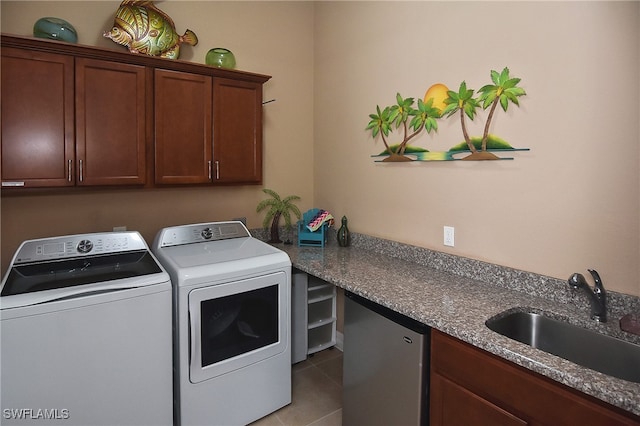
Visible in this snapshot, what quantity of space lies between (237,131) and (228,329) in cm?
132

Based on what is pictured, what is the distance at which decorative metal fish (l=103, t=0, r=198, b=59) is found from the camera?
2104 millimetres

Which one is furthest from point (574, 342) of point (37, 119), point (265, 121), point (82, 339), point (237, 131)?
point (37, 119)

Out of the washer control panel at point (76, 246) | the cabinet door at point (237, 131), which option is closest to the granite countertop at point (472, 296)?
the cabinet door at point (237, 131)

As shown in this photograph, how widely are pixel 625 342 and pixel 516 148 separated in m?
0.91

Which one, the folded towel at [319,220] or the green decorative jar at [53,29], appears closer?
the green decorative jar at [53,29]

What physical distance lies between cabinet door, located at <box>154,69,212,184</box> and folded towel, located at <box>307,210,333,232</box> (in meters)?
0.82

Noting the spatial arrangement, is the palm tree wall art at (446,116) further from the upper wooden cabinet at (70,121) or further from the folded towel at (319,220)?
the upper wooden cabinet at (70,121)

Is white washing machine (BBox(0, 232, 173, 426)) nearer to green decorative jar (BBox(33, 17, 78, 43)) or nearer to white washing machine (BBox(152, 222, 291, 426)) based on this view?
white washing machine (BBox(152, 222, 291, 426))

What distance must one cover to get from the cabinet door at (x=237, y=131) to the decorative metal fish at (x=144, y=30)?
37 centimetres

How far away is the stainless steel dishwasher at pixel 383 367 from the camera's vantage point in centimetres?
151

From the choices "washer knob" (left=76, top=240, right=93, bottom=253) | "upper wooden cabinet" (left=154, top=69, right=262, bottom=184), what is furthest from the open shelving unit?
"washer knob" (left=76, top=240, right=93, bottom=253)

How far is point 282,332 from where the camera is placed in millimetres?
2145

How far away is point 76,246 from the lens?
1.93 metres

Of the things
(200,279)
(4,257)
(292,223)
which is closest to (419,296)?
(200,279)
